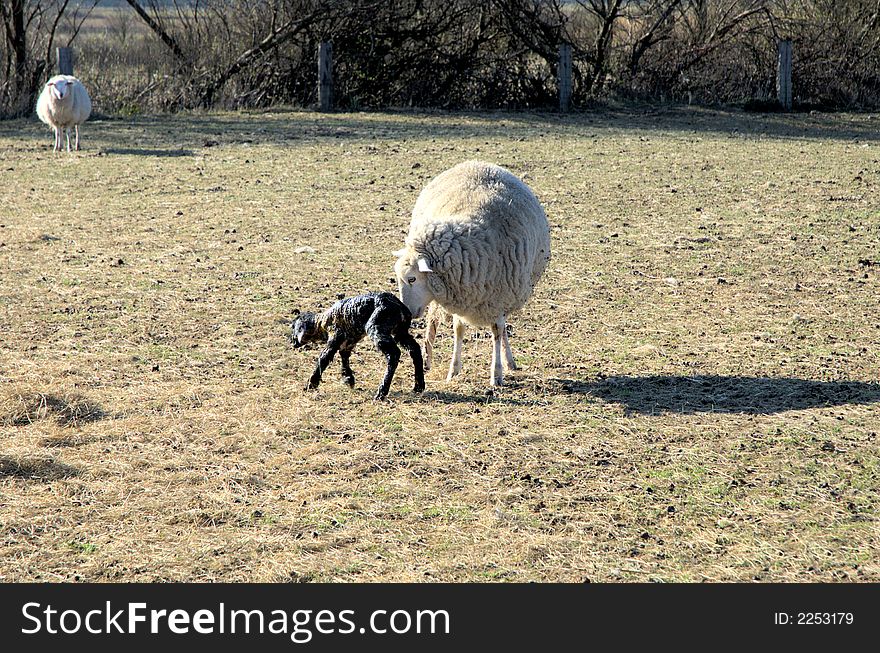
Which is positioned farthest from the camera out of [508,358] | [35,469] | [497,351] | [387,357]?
[508,358]

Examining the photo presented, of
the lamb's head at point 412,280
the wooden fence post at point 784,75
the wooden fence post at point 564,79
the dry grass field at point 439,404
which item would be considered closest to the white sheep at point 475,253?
the lamb's head at point 412,280

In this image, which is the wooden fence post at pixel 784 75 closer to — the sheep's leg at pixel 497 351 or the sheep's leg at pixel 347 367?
the sheep's leg at pixel 497 351

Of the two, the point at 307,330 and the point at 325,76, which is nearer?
the point at 307,330

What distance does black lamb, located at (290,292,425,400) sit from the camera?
5.22 m

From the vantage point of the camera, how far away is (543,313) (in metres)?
7.00

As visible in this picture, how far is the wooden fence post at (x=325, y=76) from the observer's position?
1898 centimetres

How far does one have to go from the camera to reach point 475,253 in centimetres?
546

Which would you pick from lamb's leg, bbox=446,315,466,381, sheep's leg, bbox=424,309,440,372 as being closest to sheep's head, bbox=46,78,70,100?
sheep's leg, bbox=424,309,440,372

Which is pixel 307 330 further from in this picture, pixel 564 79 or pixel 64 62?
pixel 564 79

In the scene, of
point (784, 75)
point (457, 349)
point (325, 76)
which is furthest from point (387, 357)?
point (784, 75)

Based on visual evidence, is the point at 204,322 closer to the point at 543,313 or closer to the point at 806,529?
the point at 543,313

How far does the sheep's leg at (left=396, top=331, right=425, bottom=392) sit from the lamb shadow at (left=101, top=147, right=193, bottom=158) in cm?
934

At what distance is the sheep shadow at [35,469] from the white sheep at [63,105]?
1042cm

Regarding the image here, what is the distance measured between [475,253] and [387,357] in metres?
0.75
